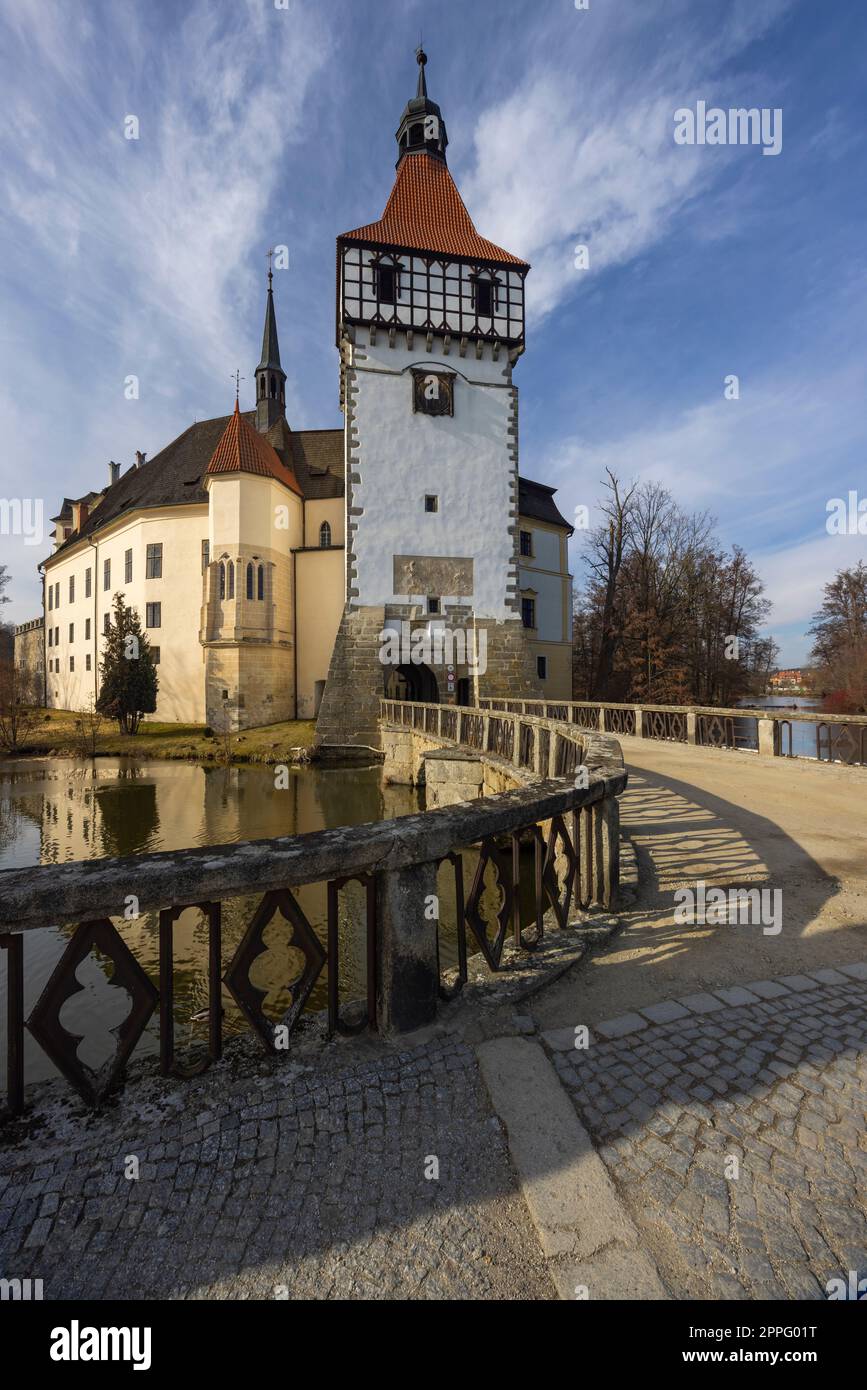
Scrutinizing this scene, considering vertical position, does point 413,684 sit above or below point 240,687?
above

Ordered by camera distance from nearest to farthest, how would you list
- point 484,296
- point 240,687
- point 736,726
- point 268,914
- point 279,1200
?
point 279,1200 → point 268,914 → point 736,726 → point 484,296 → point 240,687

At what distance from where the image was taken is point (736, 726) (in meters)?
15.1

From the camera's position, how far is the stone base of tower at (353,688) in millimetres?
23438

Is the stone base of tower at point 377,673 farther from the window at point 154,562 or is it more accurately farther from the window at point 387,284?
the window at point 154,562

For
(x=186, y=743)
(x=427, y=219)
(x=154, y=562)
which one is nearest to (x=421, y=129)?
(x=427, y=219)

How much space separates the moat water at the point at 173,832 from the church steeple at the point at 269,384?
2498cm

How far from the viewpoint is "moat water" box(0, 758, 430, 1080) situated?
5.54m

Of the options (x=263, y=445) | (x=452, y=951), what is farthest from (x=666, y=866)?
(x=263, y=445)

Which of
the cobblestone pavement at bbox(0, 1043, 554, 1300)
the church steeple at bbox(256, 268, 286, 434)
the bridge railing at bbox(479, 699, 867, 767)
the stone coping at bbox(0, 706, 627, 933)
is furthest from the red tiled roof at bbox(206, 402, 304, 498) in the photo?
the cobblestone pavement at bbox(0, 1043, 554, 1300)

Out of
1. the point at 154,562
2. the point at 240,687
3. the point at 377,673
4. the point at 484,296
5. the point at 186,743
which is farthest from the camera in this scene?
the point at 154,562

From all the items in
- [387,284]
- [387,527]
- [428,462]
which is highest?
[387,284]

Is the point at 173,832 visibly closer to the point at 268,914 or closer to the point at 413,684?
the point at 268,914

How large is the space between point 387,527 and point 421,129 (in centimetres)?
2110

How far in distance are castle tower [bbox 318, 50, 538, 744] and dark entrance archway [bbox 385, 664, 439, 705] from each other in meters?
0.17
